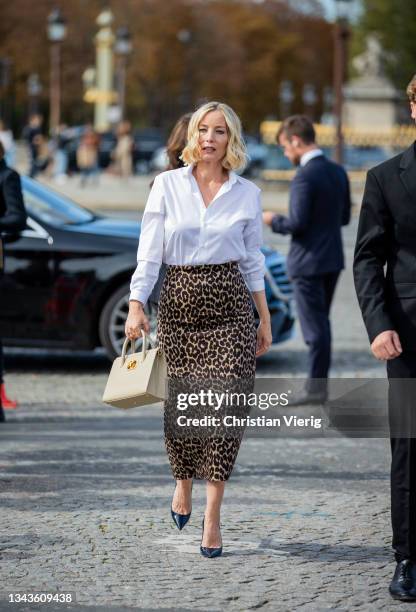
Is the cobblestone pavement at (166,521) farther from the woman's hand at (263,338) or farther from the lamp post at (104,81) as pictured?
the lamp post at (104,81)

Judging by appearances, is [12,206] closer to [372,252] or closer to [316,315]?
[316,315]

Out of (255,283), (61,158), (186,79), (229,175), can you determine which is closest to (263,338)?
(255,283)

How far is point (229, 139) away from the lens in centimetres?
573

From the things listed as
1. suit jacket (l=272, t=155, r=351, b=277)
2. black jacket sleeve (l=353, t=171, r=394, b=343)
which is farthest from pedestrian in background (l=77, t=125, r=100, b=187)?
black jacket sleeve (l=353, t=171, r=394, b=343)

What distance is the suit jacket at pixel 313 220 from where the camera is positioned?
9.38 meters

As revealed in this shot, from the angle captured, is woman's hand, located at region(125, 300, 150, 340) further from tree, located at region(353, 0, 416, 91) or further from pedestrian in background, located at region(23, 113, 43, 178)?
tree, located at region(353, 0, 416, 91)

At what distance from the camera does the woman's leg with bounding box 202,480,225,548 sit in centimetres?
566

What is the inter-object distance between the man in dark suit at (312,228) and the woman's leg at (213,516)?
12.6ft

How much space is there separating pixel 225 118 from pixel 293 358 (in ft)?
21.3

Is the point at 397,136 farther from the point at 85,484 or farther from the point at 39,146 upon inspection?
the point at 85,484

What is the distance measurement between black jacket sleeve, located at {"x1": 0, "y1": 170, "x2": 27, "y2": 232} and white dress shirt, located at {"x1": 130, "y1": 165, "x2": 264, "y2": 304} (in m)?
3.15

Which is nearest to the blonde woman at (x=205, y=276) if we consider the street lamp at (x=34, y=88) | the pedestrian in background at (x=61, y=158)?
the pedestrian in background at (x=61, y=158)

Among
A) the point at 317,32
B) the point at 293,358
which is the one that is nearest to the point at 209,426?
the point at 293,358

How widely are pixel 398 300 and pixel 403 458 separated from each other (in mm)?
545
